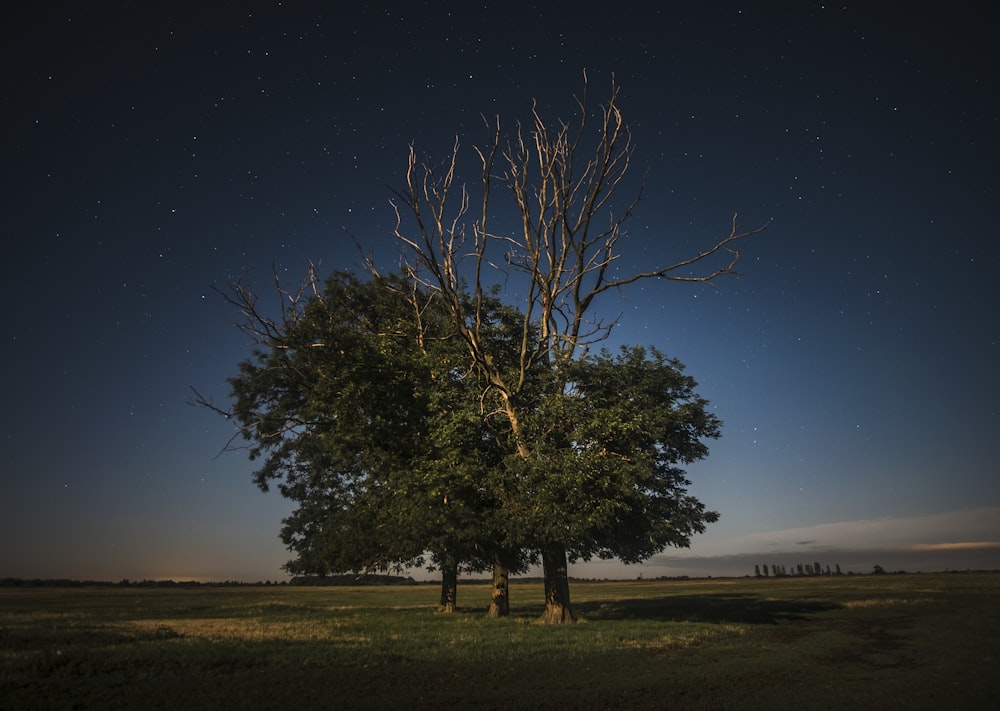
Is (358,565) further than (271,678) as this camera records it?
Yes

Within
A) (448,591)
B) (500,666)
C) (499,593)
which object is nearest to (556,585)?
(499,593)

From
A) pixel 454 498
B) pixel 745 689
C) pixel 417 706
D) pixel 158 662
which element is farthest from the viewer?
pixel 454 498

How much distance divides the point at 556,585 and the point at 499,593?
6552mm

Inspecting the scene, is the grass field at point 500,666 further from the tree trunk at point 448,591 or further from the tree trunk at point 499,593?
the tree trunk at point 448,591

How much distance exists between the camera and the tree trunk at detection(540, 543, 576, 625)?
26.5 m

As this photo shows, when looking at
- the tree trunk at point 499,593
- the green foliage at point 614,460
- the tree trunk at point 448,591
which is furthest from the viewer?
the tree trunk at point 448,591

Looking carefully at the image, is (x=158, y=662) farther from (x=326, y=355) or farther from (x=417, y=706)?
(x=326, y=355)

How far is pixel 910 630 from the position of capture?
2453cm

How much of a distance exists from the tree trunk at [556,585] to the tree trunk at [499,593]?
4958 millimetres

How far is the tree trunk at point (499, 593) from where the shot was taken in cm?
3180

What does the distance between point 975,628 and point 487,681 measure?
22740 mm

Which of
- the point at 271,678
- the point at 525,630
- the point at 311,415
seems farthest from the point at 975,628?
the point at 311,415

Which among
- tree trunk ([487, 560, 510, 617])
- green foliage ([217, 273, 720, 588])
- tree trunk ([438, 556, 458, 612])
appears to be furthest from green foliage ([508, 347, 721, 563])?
tree trunk ([438, 556, 458, 612])

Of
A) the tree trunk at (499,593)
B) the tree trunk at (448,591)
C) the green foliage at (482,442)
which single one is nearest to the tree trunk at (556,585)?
the green foliage at (482,442)
